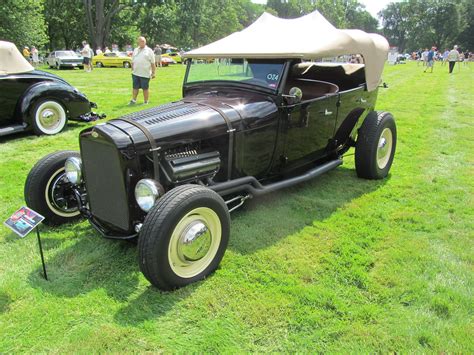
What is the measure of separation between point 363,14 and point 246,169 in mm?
113100

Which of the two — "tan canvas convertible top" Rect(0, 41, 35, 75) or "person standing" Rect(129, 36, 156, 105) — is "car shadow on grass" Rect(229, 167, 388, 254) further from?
"person standing" Rect(129, 36, 156, 105)

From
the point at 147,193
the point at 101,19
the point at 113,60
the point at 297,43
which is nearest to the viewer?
the point at 147,193

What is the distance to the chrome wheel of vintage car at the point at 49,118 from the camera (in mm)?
7230

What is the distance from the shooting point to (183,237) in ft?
9.23

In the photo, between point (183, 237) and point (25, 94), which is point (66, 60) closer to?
point (25, 94)

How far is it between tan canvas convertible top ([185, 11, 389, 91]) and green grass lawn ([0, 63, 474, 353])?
1640mm

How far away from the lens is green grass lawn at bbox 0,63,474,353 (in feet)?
8.10

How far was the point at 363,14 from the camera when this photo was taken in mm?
102938

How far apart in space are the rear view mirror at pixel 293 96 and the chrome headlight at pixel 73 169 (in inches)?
81.9

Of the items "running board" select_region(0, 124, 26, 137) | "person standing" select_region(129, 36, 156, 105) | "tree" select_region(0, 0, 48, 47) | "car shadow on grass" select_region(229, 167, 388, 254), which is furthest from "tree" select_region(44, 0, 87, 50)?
"car shadow on grass" select_region(229, 167, 388, 254)

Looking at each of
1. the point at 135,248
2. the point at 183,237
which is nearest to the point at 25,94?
the point at 135,248

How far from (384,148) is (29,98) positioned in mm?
6077

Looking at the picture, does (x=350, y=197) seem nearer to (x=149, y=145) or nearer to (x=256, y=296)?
(x=256, y=296)

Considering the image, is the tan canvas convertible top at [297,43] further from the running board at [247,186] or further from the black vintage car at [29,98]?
the black vintage car at [29,98]
